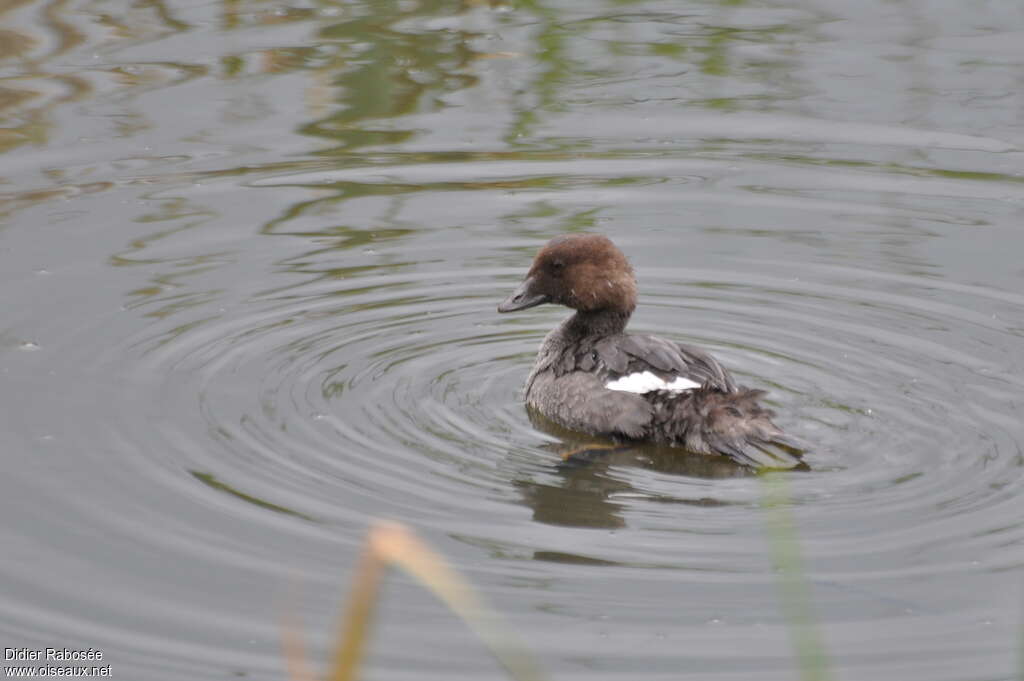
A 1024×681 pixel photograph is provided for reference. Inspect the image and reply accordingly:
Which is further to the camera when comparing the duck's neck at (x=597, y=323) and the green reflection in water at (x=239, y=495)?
the duck's neck at (x=597, y=323)

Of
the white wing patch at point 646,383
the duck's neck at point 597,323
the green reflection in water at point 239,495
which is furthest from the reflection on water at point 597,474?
the green reflection in water at point 239,495

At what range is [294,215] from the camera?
10125mm

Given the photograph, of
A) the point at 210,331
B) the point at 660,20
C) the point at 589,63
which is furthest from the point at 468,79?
the point at 210,331

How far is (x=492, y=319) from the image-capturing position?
8891mm

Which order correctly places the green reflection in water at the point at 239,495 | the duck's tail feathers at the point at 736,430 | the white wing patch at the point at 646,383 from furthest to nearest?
the white wing patch at the point at 646,383 < the duck's tail feathers at the point at 736,430 < the green reflection in water at the point at 239,495

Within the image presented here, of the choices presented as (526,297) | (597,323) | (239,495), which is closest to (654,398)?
(597,323)

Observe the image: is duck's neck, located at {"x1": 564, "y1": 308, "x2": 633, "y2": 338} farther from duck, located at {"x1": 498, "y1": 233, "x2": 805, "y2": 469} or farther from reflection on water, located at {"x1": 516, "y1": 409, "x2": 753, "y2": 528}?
reflection on water, located at {"x1": 516, "y1": 409, "x2": 753, "y2": 528}

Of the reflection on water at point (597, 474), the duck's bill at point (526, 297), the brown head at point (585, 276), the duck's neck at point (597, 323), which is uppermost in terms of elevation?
the brown head at point (585, 276)

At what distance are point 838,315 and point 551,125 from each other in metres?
3.64

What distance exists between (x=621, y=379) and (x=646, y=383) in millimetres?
169

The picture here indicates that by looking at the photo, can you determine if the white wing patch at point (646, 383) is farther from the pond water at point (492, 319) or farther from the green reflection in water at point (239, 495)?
the green reflection in water at point (239, 495)

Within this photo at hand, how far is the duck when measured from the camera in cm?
697

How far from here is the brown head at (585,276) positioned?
802 centimetres

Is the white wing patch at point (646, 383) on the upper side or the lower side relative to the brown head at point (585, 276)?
lower
